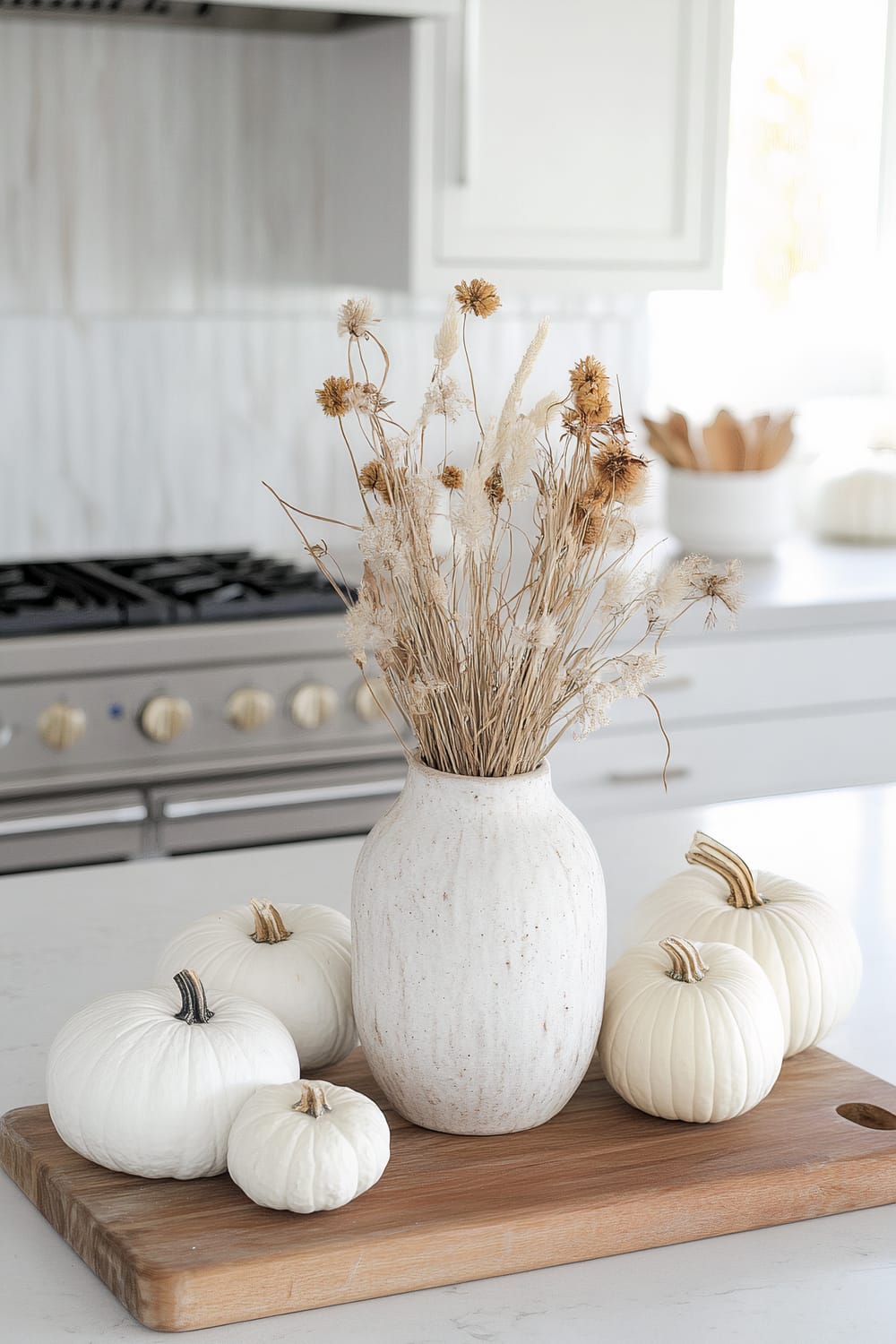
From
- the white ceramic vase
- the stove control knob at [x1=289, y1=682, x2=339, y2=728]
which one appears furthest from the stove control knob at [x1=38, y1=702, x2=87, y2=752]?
the white ceramic vase

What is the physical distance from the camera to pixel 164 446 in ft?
9.22

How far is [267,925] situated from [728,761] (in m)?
1.81

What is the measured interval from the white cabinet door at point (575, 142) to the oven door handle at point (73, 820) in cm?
96

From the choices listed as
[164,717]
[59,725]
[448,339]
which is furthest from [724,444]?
[448,339]

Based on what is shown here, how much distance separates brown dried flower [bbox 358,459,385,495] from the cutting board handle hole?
1.47ft

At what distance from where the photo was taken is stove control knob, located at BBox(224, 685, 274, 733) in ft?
7.41

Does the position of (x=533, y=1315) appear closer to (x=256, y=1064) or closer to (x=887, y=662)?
(x=256, y=1064)

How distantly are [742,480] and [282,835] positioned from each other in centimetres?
116

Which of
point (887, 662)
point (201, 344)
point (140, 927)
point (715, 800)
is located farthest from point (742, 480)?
point (140, 927)

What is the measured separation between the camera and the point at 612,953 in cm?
120

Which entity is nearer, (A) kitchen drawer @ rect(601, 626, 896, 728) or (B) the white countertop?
(B) the white countertop

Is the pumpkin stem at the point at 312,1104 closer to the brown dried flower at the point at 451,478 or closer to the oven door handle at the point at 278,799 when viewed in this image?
the brown dried flower at the point at 451,478

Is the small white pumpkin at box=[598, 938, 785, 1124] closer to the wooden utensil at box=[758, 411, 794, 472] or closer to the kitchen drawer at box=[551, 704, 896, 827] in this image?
the kitchen drawer at box=[551, 704, 896, 827]

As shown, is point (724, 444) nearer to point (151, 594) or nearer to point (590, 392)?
point (151, 594)
